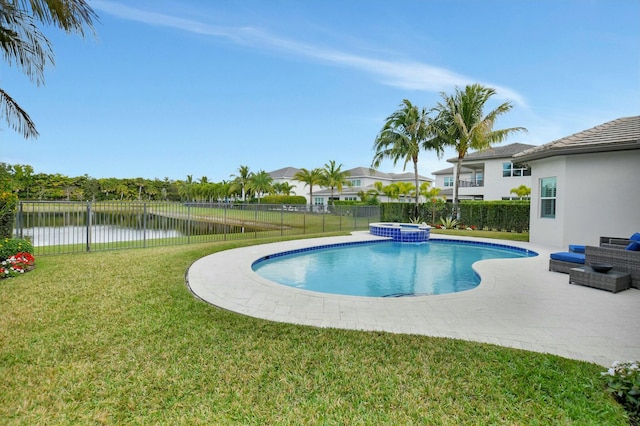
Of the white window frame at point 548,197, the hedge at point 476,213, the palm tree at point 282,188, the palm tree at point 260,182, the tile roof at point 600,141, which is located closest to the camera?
the tile roof at point 600,141

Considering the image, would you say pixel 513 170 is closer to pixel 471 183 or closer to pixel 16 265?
pixel 471 183

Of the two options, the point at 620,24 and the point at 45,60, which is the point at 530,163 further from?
the point at 45,60

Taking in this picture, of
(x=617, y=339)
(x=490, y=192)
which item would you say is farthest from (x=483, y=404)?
(x=490, y=192)

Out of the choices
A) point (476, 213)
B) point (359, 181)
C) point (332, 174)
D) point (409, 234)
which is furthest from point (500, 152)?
point (359, 181)

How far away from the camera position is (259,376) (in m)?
2.98

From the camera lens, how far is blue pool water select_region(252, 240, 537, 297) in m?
7.51

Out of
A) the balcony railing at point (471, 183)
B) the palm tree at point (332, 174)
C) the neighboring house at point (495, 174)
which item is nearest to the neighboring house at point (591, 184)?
the neighboring house at point (495, 174)

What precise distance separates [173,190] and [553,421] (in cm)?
8625

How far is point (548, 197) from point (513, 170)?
56.3 ft

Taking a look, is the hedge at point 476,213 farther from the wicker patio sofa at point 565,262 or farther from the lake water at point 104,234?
the lake water at point 104,234

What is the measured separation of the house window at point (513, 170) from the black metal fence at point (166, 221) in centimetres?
1447

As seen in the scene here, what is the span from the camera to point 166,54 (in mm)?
14469

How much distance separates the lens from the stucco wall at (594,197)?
9.77m

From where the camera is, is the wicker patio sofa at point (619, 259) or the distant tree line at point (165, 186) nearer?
the wicker patio sofa at point (619, 259)
